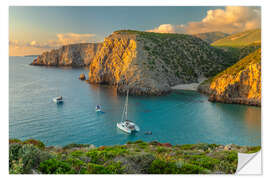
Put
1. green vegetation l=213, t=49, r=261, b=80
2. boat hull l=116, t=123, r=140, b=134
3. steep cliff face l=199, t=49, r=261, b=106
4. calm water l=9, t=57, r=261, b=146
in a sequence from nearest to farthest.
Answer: calm water l=9, t=57, r=261, b=146 → boat hull l=116, t=123, r=140, b=134 → steep cliff face l=199, t=49, r=261, b=106 → green vegetation l=213, t=49, r=261, b=80

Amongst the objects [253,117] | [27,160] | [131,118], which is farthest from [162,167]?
[253,117]

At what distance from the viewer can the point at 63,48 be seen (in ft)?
449

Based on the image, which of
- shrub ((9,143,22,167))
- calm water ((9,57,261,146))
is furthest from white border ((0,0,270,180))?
calm water ((9,57,261,146))

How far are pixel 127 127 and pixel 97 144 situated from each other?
4.66 m

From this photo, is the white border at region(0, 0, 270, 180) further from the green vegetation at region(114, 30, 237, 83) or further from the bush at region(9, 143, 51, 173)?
the green vegetation at region(114, 30, 237, 83)

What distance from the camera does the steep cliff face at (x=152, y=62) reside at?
49094 millimetres

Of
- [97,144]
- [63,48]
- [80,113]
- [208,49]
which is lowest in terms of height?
[97,144]

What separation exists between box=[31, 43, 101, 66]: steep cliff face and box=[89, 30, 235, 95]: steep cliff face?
257ft

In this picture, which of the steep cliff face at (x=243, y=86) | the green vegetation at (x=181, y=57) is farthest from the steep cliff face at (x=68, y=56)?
the steep cliff face at (x=243, y=86)

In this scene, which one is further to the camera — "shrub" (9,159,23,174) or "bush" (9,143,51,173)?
"bush" (9,143,51,173)

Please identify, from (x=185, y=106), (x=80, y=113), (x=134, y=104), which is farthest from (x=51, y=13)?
(x=185, y=106)

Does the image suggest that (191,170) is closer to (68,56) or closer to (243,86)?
(243,86)

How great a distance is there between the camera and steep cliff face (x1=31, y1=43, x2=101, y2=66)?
5098 inches
